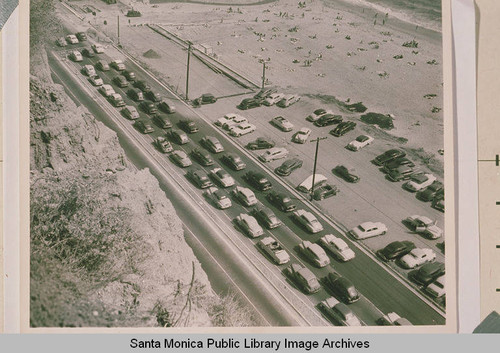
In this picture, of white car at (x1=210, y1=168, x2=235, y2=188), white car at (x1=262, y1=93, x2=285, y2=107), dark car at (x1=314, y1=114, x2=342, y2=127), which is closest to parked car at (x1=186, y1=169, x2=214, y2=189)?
white car at (x1=210, y1=168, x2=235, y2=188)

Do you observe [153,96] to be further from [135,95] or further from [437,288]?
[437,288]

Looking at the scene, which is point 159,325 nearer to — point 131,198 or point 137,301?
point 137,301

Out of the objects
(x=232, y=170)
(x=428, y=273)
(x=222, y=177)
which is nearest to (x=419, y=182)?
(x=428, y=273)

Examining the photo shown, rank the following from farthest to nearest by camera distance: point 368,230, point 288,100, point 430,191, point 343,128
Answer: point 288,100 < point 343,128 < point 368,230 < point 430,191

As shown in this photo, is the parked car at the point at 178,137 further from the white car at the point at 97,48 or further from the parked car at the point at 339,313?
the parked car at the point at 339,313

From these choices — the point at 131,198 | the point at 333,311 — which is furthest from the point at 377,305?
the point at 131,198

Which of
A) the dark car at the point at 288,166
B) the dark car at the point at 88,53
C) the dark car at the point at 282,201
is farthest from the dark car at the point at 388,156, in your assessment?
the dark car at the point at 88,53

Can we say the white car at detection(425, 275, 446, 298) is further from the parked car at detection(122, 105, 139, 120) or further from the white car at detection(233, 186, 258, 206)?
the parked car at detection(122, 105, 139, 120)
